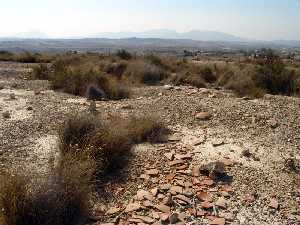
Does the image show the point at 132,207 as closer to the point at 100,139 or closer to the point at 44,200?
the point at 44,200

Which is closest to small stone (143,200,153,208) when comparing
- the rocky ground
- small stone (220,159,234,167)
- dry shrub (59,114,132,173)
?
the rocky ground

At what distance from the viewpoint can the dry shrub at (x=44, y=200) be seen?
4.96m

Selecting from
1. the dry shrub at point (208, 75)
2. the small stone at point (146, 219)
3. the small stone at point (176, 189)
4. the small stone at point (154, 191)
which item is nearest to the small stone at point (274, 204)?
the small stone at point (176, 189)

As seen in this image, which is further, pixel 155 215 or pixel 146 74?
pixel 146 74

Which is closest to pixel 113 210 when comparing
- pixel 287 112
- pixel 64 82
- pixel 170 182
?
pixel 170 182

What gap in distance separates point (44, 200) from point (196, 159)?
3283mm

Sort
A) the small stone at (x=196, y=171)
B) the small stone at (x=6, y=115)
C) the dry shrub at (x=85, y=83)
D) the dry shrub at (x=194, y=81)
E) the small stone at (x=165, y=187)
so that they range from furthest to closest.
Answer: the dry shrub at (x=194, y=81), the dry shrub at (x=85, y=83), the small stone at (x=6, y=115), the small stone at (x=196, y=171), the small stone at (x=165, y=187)

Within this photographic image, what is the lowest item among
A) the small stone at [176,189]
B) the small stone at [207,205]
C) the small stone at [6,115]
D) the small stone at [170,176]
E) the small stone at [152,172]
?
the small stone at [207,205]

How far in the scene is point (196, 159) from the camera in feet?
24.4

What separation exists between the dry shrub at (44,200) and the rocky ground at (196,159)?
0.36 metres

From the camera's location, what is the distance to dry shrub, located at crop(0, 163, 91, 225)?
4.96 metres

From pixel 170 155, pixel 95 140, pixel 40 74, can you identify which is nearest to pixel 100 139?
pixel 95 140

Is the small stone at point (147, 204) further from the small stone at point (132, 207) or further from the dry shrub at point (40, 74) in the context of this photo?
the dry shrub at point (40, 74)

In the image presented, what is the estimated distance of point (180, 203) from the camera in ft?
19.3
